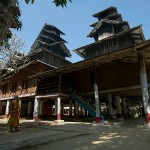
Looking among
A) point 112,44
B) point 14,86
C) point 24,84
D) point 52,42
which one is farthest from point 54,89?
point 52,42

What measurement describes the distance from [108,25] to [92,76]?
41.6ft

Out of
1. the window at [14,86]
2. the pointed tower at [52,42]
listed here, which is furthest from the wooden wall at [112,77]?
the pointed tower at [52,42]

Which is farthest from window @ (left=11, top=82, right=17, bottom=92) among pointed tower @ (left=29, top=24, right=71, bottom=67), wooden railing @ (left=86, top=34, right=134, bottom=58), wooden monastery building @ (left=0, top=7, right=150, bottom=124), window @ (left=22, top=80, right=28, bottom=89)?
wooden railing @ (left=86, top=34, right=134, bottom=58)

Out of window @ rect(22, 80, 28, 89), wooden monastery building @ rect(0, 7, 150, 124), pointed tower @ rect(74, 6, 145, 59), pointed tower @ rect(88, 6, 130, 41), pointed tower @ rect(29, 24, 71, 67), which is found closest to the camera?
wooden monastery building @ rect(0, 7, 150, 124)

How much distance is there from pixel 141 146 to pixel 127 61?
10.5 metres

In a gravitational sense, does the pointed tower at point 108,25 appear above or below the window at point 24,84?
above

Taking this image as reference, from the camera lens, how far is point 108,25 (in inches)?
1059

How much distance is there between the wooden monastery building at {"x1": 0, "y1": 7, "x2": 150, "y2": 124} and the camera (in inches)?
536

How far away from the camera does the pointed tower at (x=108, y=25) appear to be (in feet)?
85.8

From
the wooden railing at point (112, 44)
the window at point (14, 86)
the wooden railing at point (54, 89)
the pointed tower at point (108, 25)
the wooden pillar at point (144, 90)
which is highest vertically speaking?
the pointed tower at point (108, 25)

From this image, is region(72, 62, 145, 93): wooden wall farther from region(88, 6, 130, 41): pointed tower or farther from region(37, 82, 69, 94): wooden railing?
region(88, 6, 130, 41): pointed tower

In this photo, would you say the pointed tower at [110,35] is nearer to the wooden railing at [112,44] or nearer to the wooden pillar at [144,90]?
the wooden railing at [112,44]

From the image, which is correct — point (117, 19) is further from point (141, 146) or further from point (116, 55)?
point (141, 146)

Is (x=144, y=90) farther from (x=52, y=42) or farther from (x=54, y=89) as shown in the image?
(x=52, y=42)
